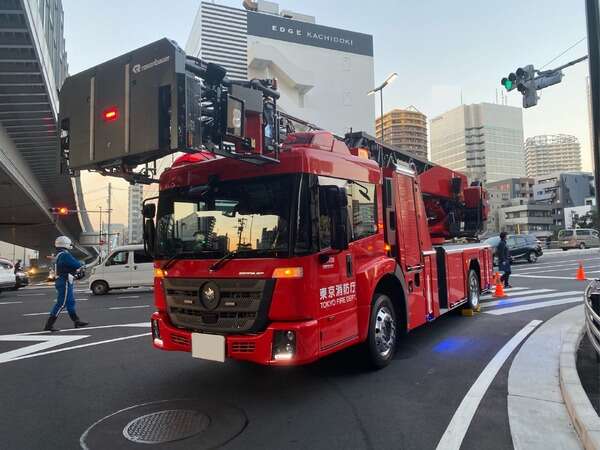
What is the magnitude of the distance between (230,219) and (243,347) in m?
1.33

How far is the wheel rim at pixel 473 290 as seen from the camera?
30.4 ft

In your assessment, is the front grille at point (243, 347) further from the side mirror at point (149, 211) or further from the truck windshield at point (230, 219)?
the side mirror at point (149, 211)

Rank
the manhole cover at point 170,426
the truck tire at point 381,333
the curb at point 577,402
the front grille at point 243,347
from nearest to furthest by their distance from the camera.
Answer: the curb at point 577,402 → the manhole cover at point 170,426 → the front grille at point 243,347 → the truck tire at point 381,333

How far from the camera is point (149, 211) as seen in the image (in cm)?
538

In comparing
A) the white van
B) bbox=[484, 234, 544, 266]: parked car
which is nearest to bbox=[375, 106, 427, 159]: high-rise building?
bbox=[484, 234, 544, 266]: parked car

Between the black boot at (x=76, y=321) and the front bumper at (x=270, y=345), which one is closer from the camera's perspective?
the front bumper at (x=270, y=345)

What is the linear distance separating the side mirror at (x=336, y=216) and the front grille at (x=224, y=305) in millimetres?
819

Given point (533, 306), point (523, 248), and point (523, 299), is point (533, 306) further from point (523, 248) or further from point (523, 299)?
point (523, 248)

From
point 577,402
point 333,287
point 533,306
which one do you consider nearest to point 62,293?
point 333,287

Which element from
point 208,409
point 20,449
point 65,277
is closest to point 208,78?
Result: point 208,409

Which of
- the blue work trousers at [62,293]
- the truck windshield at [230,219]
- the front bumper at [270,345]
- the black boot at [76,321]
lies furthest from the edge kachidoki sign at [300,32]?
the front bumper at [270,345]

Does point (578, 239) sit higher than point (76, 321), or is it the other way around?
point (578, 239)

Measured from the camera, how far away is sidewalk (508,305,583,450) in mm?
3467

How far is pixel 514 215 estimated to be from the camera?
104 meters
